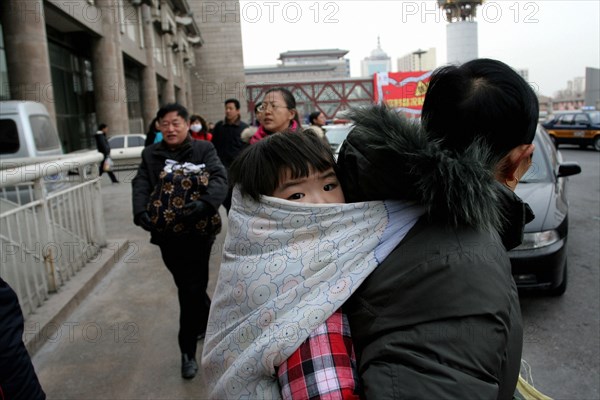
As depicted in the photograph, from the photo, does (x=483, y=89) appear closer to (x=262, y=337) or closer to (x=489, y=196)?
(x=489, y=196)

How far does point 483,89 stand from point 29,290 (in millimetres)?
4046

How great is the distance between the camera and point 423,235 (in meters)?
0.97

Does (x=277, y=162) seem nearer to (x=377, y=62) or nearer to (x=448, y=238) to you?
(x=448, y=238)

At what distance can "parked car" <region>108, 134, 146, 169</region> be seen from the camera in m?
17.4

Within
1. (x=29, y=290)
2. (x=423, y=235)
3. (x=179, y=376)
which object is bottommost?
(x=179, y=376)

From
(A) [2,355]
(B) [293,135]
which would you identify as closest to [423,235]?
(B) [293,135]

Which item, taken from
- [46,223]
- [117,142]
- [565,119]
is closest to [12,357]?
[46,223]

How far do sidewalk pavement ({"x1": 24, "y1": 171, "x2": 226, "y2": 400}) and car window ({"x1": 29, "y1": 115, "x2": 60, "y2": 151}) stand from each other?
294 cm

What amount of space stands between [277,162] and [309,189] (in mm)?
108

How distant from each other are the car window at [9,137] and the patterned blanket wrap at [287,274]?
7594 mm

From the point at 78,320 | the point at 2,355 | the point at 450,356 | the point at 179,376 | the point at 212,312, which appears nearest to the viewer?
the point at 450,356

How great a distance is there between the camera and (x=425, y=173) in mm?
970

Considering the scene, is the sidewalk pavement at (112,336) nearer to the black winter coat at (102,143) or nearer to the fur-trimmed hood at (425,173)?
the fur-trimmed hood at (425,173)

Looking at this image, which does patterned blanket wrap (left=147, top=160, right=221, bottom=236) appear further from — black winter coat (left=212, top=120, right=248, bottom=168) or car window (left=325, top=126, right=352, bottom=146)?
car window (left=325, top=126, right=352, bottom=146)
